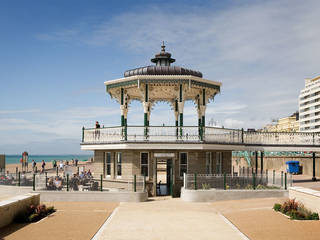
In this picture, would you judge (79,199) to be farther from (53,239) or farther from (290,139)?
(290,139)

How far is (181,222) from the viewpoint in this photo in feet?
52.0

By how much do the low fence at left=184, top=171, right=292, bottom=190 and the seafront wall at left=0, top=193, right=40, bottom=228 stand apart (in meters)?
9.21

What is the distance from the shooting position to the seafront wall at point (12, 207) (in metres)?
14.7

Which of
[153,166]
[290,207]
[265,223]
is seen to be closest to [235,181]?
[153,166]

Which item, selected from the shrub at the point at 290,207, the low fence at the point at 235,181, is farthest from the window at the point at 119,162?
the shrub at the point at 290,207

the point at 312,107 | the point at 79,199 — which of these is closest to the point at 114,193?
the point at 79,199

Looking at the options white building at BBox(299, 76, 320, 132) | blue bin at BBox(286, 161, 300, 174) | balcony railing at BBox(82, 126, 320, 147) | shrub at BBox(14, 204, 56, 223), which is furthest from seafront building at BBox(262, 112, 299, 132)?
shrub at BBox(14, 204, 56, 223)

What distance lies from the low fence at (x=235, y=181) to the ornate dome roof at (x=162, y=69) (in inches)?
293

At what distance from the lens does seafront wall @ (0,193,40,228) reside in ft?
48.2

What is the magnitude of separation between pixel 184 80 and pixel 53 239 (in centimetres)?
1472

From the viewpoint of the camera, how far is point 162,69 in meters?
26.0

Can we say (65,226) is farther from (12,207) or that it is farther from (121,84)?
(121,84)

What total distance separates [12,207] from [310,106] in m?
118

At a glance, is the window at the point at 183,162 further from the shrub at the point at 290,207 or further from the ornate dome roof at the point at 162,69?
the shrub at the point at 290,207
